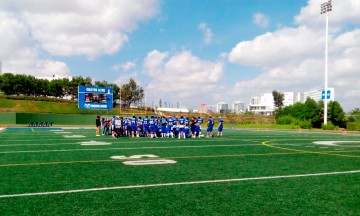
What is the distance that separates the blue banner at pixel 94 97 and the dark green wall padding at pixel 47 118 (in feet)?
41.1

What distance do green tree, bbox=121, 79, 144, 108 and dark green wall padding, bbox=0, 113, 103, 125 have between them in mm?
33967

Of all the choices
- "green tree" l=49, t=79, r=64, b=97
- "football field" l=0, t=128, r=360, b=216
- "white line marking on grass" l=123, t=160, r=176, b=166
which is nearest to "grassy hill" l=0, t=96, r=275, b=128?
"green tree" l=49, t=79, r=64, b=97

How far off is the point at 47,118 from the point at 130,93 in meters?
36.8

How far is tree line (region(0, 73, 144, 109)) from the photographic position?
81.3 meters

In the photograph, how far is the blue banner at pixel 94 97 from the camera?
1431 inches

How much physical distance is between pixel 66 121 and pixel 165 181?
44.6m

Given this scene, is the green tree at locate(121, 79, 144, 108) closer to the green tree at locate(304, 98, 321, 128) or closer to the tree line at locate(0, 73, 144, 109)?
the tree line at locate(0, 73, 144, 109)

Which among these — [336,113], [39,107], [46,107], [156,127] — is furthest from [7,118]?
[336,113]

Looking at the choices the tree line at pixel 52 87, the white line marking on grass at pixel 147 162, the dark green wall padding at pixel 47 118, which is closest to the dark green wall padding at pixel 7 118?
the dark green wall padding at pixel 47 118

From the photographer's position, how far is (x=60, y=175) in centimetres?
777

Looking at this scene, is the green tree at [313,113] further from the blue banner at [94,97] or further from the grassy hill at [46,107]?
the blue banner at [94,97]

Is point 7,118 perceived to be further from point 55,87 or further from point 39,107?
point 55,87

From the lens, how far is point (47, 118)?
47.9m

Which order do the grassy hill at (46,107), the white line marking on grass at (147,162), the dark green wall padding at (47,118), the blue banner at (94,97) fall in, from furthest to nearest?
1. the grassy hill at (46,107)
2. the dark green wall padding at (47,118)
3. the blue banner at (94,97)
4. the white line marking on grass at (147,162)
